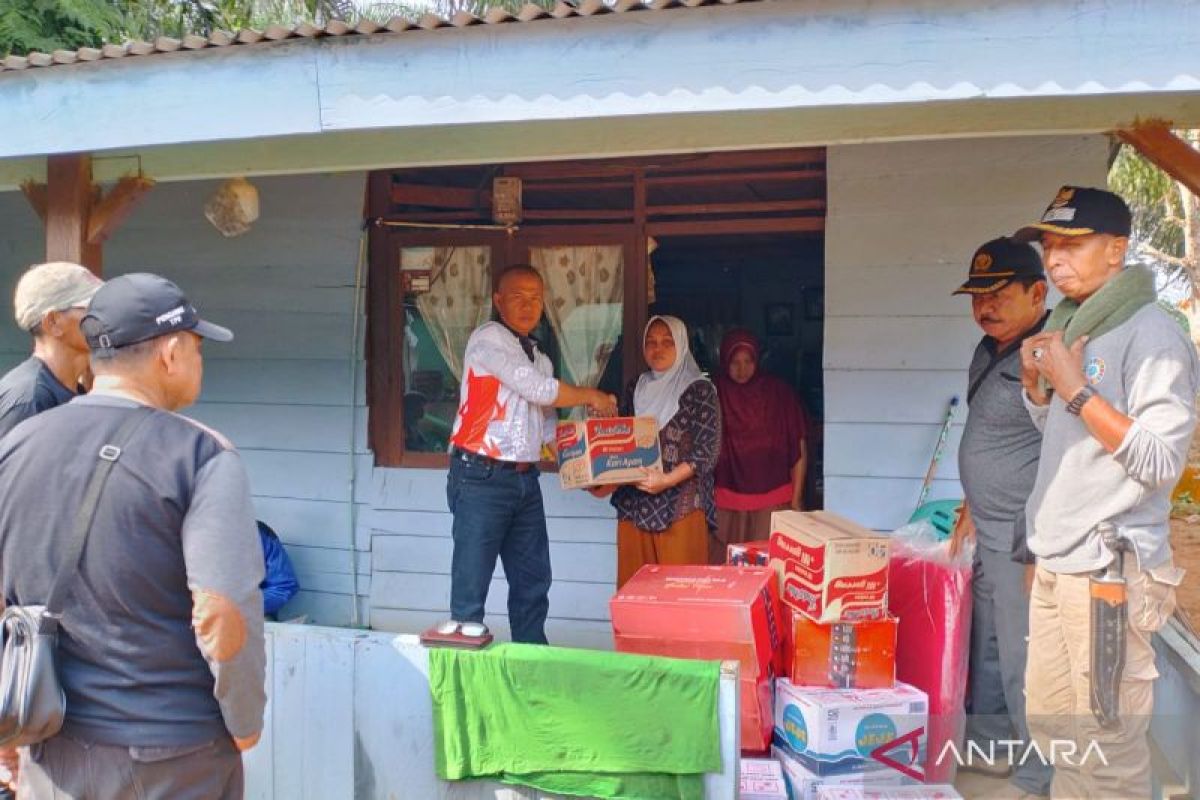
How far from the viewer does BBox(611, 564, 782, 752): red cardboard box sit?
2965 mm

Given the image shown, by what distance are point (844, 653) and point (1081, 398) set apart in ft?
3.77

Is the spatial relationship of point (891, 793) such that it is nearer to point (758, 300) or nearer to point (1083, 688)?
point (1083, 688)

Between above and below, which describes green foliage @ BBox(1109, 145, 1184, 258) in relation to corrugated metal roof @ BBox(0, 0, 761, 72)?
above

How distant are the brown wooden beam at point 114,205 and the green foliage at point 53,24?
214 inches

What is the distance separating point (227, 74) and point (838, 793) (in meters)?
3.05

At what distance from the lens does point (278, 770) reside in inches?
113

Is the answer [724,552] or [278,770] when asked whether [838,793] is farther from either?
[724,552]

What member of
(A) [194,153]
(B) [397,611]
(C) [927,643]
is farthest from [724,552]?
(A) [194,153]

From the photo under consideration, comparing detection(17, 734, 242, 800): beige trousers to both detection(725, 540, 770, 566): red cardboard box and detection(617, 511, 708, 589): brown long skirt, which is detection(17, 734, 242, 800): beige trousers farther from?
detection(617, 511, 708, 589): brown long skirt

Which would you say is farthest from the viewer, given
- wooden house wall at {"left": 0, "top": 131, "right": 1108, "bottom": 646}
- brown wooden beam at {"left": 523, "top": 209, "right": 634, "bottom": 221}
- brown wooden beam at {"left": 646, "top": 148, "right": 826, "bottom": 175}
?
brown wooden beam at {"left": 523, "top": 209, "right": 634, "bottom": 221}

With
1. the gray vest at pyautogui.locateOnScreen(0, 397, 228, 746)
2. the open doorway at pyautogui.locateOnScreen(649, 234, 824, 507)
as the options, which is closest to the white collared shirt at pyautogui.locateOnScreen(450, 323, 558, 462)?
the gray vest at pyautogui.locateOnScreen(0, 397, 228, 746)

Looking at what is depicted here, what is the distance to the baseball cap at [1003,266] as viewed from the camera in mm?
3115

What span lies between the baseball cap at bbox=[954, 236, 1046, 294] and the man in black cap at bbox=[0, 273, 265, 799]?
2.45m

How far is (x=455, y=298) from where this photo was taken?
5117mm
